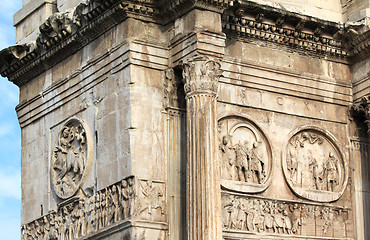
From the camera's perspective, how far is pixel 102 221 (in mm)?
17969

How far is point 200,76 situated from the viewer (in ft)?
57.2

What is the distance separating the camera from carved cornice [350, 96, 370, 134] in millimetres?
19922

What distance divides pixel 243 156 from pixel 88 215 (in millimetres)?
3083

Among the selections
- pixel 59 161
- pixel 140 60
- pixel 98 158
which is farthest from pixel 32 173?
pixel 140 60

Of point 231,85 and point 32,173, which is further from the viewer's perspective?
point 32,173

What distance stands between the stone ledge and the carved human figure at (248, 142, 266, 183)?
18.2ft

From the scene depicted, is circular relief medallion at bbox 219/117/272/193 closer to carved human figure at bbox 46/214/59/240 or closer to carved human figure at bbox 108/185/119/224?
carved human figure at bbox 108/185/119/224

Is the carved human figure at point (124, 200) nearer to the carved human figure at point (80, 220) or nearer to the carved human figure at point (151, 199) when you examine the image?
the carved human figure at point (151, 199)

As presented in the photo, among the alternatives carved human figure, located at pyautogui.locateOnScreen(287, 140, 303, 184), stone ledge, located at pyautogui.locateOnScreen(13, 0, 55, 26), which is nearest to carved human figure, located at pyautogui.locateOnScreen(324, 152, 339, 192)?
carved human figure, located at pyautogui.locateOnScreen(287, 140, 303, 184)

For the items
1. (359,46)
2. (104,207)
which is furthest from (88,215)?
(359,46)

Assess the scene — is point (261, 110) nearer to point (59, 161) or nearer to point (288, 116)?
point (288, 116)

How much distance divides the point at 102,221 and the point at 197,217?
82.5 inches

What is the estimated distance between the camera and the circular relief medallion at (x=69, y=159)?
18.9 metres

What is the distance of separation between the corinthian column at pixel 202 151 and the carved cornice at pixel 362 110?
3.82 meters
